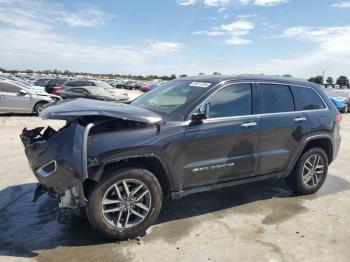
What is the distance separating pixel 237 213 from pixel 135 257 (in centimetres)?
183

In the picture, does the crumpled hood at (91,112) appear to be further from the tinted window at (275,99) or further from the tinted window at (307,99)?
the tinted window at (307,99)

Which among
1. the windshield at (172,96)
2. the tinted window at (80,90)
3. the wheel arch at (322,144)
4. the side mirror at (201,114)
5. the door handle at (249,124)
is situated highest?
the windshield at (172,96)

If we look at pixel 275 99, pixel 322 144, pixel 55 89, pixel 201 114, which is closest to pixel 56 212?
pixel 201 114

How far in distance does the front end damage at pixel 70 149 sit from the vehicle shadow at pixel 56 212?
1.43ft

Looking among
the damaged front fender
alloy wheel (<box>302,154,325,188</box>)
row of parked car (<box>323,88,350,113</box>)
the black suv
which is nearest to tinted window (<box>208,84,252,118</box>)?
the black suv

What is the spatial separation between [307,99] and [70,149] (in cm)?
383

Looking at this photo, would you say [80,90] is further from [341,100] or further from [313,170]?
[313,170]

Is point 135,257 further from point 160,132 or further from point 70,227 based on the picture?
point 160,132

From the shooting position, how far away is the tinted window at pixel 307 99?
19.1ft

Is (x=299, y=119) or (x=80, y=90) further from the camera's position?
(x=80, y=90)

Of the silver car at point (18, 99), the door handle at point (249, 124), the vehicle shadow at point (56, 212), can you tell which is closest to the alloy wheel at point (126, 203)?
the vehicle shadow at point (56, 212)

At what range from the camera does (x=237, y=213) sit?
17.0 ft

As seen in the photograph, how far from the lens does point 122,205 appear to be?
4199mm

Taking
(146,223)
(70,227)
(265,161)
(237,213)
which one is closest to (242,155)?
(265,161)
